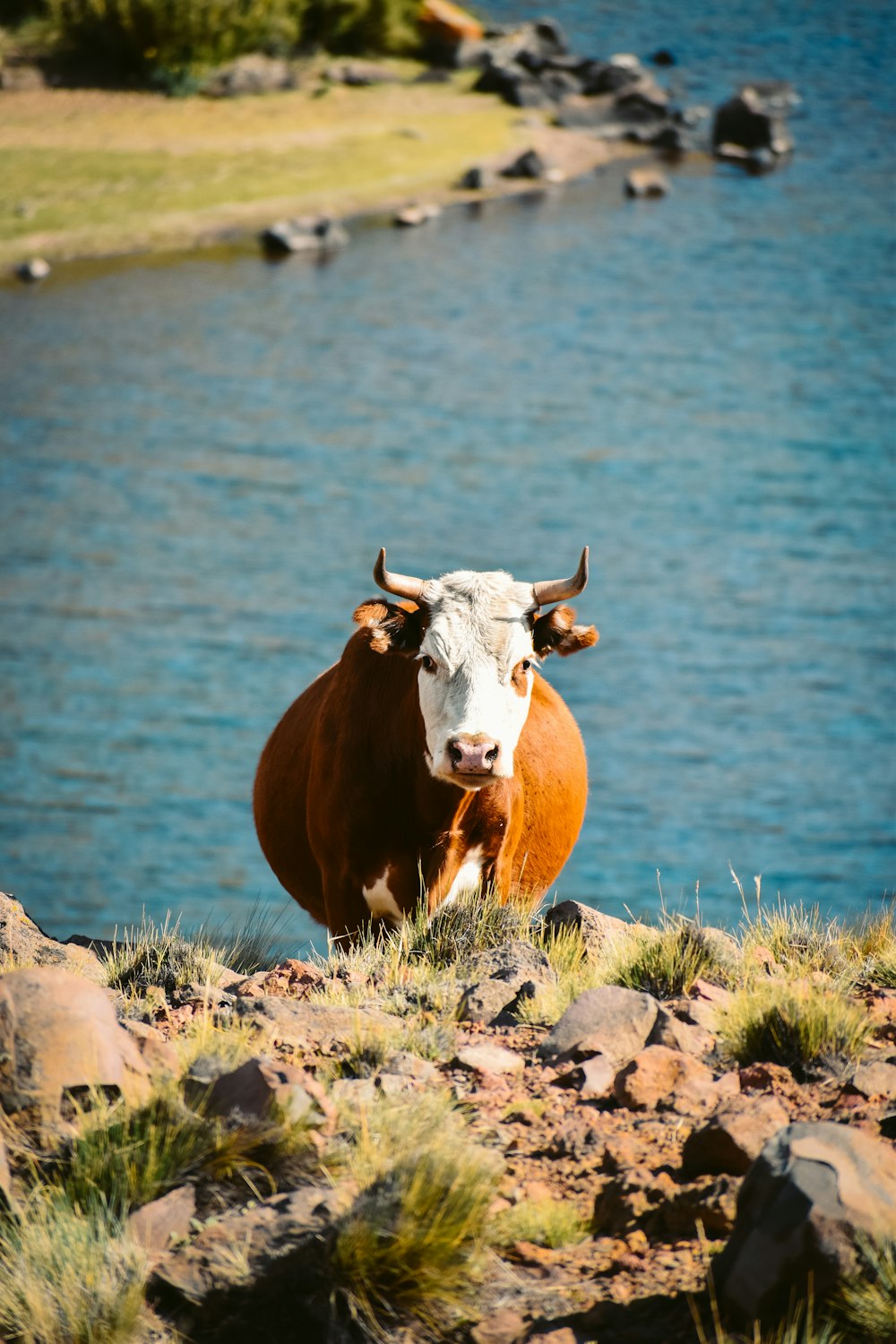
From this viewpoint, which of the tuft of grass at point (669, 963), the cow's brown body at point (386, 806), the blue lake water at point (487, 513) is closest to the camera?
the tuft of grass at point (669, 963)

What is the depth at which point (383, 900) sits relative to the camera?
857 cm

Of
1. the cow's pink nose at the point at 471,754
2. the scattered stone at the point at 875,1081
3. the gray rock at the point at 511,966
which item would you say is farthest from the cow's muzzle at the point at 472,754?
the scattered stone at the point at 875,1081

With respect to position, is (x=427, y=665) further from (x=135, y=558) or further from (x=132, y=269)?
→ (x=132, y=269)

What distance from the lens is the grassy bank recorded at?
142ft

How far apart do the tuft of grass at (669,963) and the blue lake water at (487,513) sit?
1248 cm

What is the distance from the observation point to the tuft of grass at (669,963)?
6938 millimetres

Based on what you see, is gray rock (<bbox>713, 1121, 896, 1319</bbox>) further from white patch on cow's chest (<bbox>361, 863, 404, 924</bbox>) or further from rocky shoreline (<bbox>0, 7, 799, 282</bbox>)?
rocky shoreline (<bbox>0, 7, 799, 282</bbox>)

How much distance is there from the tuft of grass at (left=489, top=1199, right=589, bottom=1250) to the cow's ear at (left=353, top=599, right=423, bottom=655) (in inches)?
143

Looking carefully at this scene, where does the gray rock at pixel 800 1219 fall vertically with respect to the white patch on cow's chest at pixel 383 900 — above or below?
above

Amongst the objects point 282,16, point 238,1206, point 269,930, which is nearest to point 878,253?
point 282,16

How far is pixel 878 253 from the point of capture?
2304 inches

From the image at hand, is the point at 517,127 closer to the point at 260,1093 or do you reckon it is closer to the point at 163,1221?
the point at 260,1093

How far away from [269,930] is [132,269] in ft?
124

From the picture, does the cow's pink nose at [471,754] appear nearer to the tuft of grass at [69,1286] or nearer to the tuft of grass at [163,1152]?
the tuft of grass at [163,1152]
